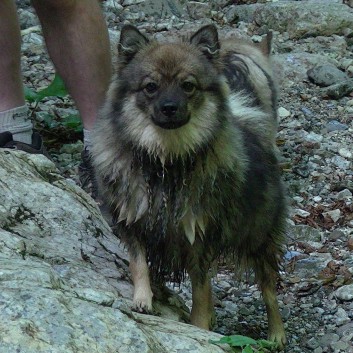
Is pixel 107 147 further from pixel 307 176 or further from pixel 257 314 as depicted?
pixel 307 176

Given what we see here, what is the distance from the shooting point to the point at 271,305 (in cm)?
437

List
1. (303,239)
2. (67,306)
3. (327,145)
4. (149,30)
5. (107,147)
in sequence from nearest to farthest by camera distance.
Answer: (67,306), (107,147), (303,239), (327,145), (149,30)

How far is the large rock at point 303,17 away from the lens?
9.07 m

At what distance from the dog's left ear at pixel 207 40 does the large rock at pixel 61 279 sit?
0.94 metres

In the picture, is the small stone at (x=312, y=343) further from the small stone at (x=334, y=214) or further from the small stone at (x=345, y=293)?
the small stone at (x=334, y=214)

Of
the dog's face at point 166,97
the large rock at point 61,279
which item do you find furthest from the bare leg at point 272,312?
the dog's face at point 166,97

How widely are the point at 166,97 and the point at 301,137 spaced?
3.51m

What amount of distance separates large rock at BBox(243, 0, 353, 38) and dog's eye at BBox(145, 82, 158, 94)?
218 inches

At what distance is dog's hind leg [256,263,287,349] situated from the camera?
431cm

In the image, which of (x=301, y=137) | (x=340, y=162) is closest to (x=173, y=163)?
(x=340, y=162)

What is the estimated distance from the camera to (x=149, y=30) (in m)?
8.93

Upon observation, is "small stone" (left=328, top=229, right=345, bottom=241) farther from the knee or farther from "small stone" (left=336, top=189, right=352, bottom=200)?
the knee

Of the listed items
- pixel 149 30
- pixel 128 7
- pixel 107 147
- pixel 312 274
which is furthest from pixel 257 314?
pixel 128 7

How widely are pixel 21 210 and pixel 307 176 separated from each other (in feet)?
9.75
